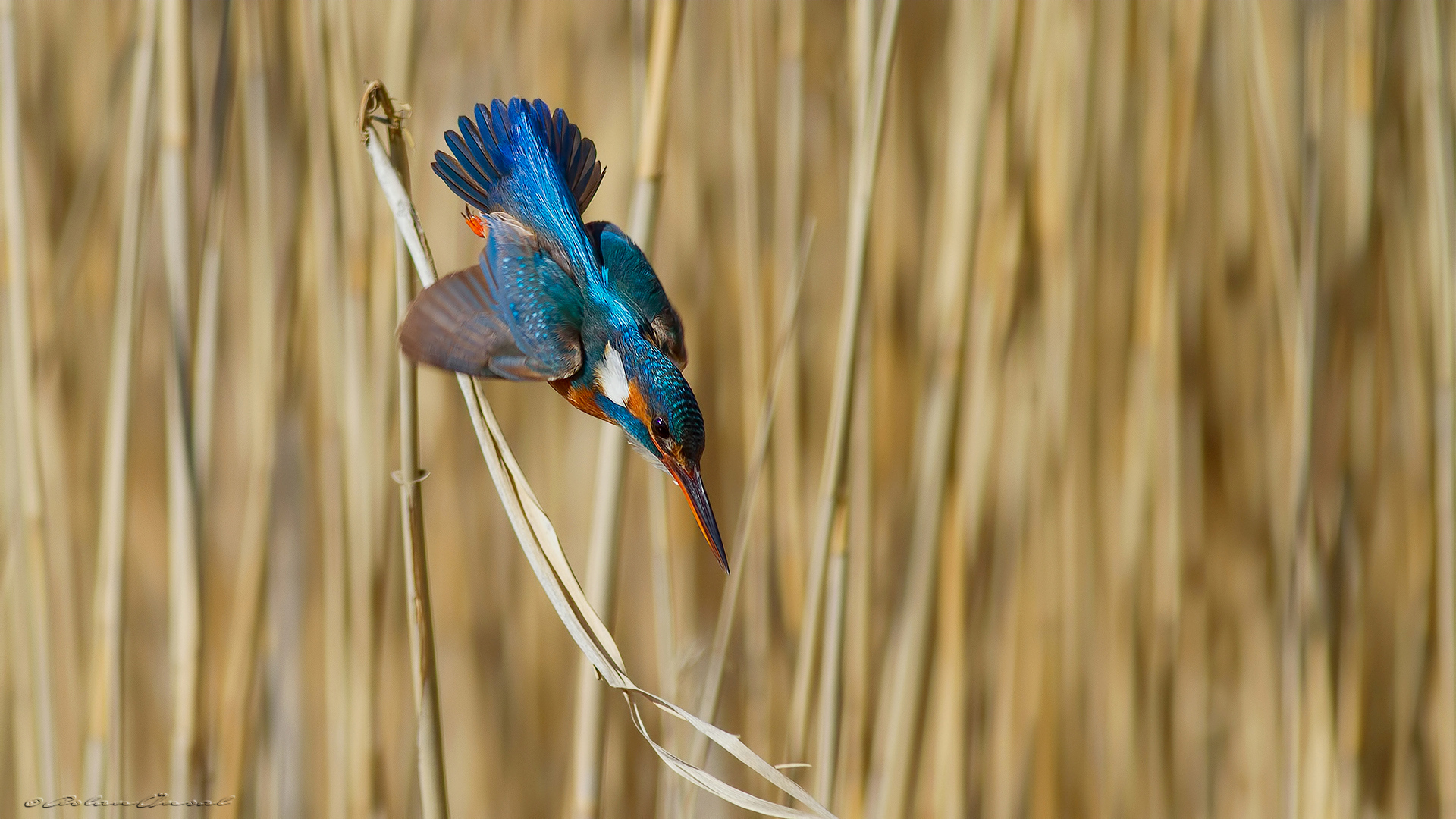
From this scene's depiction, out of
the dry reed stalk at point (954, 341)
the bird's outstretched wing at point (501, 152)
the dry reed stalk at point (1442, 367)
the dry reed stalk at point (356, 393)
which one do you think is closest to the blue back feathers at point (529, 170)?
the bird's outstretched wing at point (501, 152)

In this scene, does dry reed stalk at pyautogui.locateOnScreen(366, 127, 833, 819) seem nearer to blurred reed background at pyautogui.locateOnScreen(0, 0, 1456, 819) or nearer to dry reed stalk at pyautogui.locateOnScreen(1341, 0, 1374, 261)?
blurred reed background at pyautogui.locateOnScreen(0, 0, 1456, 819)

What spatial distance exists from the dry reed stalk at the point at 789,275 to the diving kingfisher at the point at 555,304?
0.31 meters

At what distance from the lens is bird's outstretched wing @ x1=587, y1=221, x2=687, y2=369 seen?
417 mm

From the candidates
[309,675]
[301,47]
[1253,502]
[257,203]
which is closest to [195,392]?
[257,203]

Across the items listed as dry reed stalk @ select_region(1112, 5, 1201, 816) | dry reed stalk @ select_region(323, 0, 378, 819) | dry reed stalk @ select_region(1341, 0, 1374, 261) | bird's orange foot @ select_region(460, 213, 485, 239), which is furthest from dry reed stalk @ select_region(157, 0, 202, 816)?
dry reed stalk @ select_region(1341, 0, 1374, 261)

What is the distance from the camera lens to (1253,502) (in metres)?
1.06

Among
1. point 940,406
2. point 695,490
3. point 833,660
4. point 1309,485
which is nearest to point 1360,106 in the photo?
point 1309,485

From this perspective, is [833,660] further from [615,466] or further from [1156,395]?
[1156,395]

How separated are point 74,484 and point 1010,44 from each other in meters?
1.02

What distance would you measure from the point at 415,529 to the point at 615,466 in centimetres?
19

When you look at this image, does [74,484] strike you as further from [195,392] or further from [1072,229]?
[1072,229]

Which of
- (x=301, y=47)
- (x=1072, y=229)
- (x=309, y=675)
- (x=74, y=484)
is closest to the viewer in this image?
(x=301, y=47)

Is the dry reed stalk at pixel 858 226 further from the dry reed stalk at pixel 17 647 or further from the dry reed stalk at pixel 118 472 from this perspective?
the dry reed stalk at pixel 17 647
